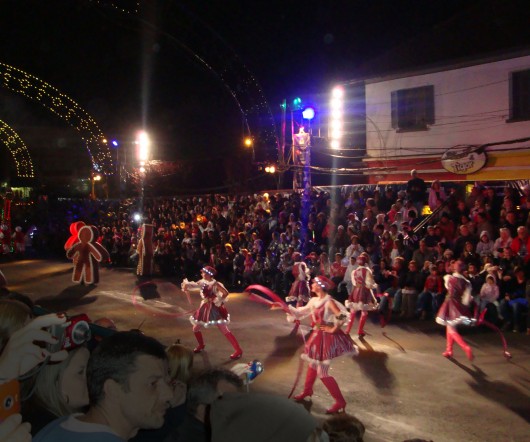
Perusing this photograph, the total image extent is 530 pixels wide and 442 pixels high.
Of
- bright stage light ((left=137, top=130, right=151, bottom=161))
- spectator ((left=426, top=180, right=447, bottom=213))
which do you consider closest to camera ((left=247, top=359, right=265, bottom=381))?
spectator ((left=426, top=180, right=447, bottom=213))

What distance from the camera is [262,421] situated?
1.70 metres

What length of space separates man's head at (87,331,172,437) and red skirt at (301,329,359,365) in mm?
5436

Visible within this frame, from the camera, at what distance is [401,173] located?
21.1 metres

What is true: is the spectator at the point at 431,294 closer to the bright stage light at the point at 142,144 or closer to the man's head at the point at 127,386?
the man's head at the point at 127,386

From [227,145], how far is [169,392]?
3329 cm

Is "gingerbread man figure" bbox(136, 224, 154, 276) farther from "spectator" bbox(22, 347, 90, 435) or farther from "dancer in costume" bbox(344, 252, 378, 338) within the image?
"spectator" bbox(22, 347, 90, 435)

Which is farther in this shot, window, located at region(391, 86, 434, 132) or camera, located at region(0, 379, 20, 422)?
window, located at region(391, 86, 434, 132)

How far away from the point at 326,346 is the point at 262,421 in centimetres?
574

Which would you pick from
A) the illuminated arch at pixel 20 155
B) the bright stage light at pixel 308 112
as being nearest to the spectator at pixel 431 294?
the bright stage light at pixel 308 112

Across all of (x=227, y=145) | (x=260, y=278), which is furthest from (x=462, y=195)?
(x=227, y=145)

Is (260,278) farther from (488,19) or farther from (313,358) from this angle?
(488,19)

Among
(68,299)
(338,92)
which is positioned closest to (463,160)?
(338,92)

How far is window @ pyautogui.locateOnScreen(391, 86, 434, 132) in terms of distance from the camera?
20094mm

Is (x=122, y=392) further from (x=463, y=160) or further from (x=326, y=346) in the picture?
(x=463, y=160)
